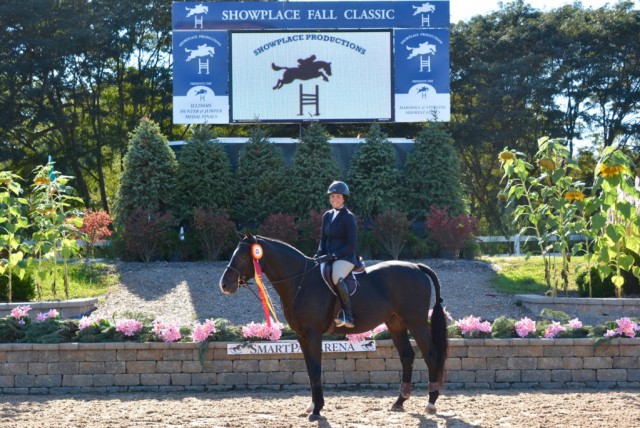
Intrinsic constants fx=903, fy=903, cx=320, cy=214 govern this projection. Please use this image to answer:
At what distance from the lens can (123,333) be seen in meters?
10.8

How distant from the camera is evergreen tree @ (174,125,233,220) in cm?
1978

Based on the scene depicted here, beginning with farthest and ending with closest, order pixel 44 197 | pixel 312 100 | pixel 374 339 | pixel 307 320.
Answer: pixel 312 100
pixel 44 197
pixel 374 339
pixel 307 320

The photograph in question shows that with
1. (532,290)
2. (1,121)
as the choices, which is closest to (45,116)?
(1,121)

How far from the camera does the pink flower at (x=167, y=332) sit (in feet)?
34.9

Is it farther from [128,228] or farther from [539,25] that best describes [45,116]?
[539,25]

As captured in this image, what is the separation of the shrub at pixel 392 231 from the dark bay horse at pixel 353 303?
876 centimetres

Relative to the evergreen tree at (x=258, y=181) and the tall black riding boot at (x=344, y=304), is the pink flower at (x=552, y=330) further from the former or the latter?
the evergreen tree at (x=258, y=181)

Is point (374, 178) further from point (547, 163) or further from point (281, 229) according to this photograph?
point (547, 163)

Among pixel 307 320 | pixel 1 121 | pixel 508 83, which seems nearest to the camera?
pixel 307 320

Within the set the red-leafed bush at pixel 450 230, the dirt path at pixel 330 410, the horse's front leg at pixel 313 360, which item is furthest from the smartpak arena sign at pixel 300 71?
the horse's front leg at pixel 313 360

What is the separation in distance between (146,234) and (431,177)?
661 cm

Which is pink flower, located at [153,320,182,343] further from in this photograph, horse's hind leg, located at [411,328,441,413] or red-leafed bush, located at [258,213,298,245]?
red-leafed bush, located at [258,213,298,245]

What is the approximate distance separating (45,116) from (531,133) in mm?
18318

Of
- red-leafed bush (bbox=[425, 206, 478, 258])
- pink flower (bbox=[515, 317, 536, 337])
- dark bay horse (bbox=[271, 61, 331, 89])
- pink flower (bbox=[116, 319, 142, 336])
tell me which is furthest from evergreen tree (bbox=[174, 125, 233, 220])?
pink flower (bbox=[515, 317, 536, 337])
